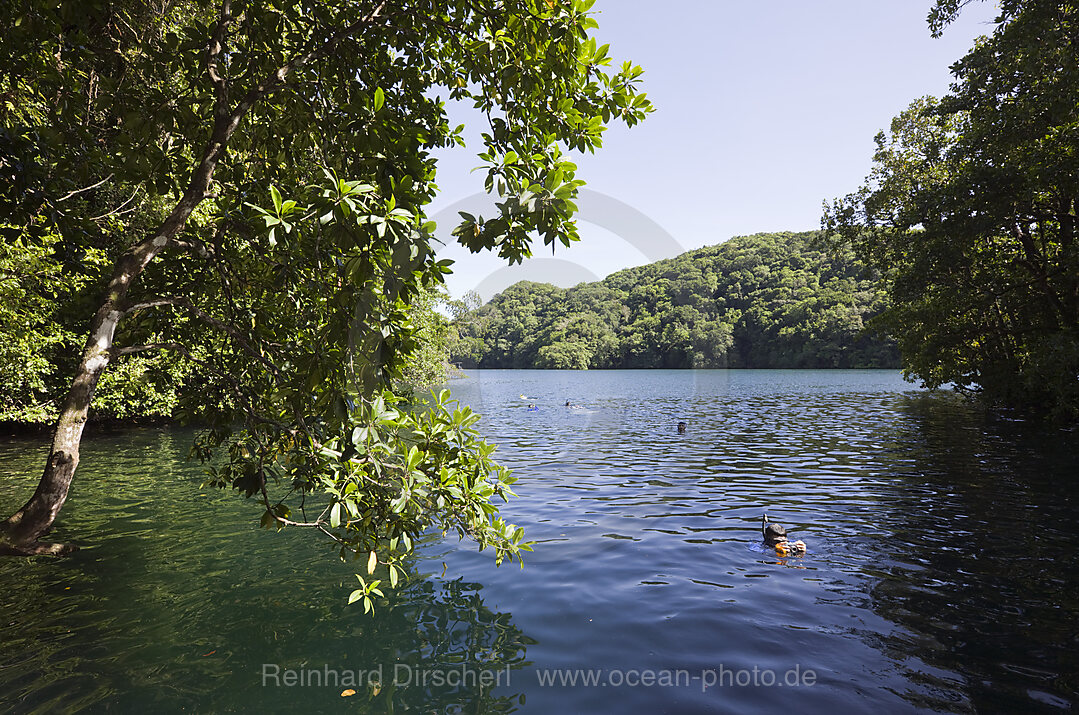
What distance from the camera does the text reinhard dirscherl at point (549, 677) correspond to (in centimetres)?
585

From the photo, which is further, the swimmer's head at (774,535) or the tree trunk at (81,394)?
the swimmer's head at (774,535)

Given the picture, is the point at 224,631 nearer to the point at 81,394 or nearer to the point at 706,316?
the point at 81,394

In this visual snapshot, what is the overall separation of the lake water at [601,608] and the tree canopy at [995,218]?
9.54m

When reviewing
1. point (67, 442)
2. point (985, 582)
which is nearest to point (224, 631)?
point (67, 442)

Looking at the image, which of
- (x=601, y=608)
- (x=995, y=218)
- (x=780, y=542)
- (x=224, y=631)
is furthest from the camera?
(x=995, y=218)

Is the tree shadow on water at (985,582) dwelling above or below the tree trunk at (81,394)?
below

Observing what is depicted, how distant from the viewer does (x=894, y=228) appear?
27.3m

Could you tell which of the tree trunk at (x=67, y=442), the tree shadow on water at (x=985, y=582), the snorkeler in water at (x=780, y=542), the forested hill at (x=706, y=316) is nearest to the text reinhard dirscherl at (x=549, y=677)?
the tree shadow on water at (x=985, y=582)

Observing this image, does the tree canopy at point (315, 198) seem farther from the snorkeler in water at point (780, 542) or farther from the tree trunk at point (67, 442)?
the snorkeler in water at point (780, 542)

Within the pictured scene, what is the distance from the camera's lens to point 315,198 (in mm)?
3680

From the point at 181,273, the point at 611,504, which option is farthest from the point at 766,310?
the point at 181,273

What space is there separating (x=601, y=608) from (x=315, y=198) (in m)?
6.76

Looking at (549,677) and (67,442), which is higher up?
(67,442)

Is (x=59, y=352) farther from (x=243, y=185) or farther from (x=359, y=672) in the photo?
(x=359, y=672)
